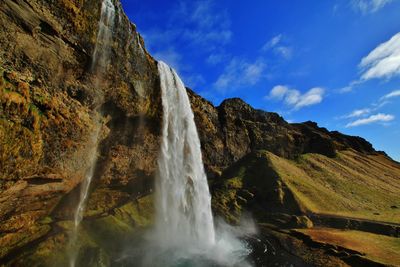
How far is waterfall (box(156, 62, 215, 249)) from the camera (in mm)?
32531

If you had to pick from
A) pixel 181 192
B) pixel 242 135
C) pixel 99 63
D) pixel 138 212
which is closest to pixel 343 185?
pixel 242 135

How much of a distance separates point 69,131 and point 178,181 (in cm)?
1560

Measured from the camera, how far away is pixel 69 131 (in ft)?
75.3

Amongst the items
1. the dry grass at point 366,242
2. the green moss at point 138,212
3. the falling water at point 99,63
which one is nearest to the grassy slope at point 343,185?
the dry grass at point 366,242

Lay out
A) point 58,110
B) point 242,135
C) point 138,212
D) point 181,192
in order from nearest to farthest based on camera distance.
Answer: point 58,110 → point 181,192 → point 138,212 → point 242,135

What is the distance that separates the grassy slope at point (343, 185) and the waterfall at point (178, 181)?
728 inches

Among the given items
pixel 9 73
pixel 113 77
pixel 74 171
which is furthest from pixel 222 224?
pixel 9 73

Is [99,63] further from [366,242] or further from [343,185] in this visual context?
[343,185]

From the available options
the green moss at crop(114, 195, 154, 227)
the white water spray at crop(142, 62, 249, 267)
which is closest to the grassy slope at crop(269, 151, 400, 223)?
the white water spray at crop(142, 62, 249, 267)

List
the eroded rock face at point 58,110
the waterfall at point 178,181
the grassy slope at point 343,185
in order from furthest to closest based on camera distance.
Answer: the grassy slope at point 343,185 → the waterfall at point 178,181 → the eroded rock face at point 58,110

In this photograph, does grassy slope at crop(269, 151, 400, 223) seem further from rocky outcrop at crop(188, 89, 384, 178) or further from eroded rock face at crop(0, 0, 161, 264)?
eroded rock face at crop(0, 0, 161, 264)

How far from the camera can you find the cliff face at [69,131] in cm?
1866

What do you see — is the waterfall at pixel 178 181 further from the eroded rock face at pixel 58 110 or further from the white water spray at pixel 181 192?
the eroded rock face at pixel 58 110

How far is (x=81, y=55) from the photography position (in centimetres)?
2348
